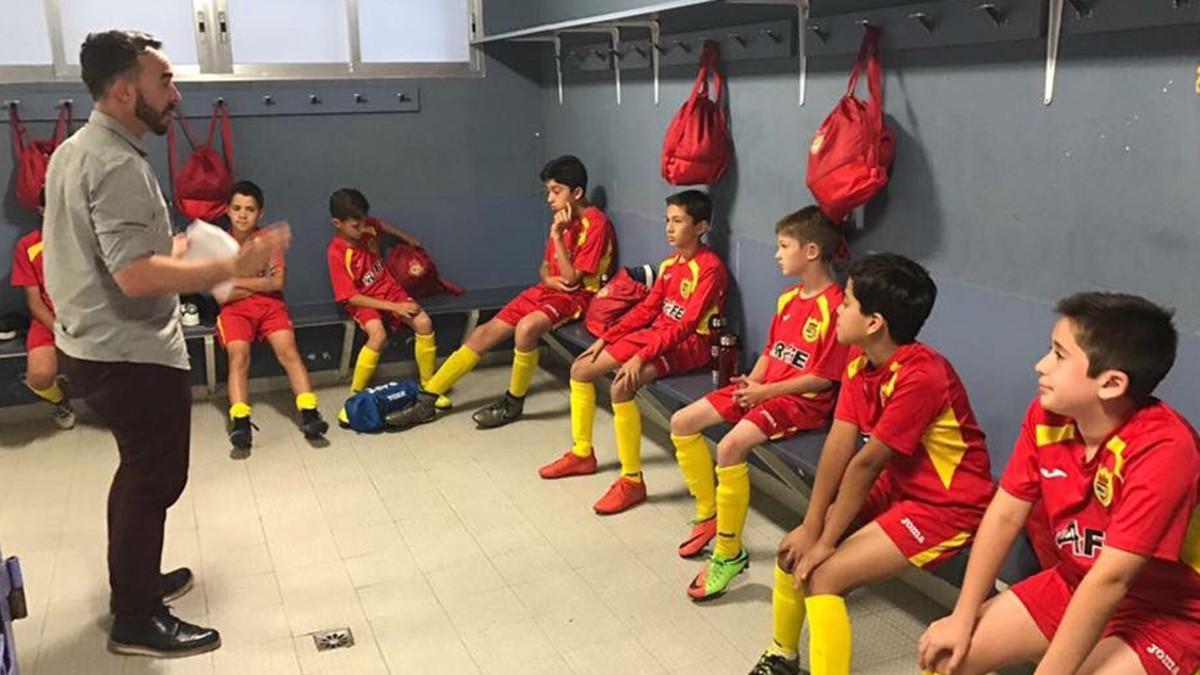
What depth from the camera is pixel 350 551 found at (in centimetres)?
279

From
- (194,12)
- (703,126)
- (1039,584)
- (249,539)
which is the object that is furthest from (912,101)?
(194,12)

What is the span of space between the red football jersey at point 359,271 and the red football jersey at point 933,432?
259cm

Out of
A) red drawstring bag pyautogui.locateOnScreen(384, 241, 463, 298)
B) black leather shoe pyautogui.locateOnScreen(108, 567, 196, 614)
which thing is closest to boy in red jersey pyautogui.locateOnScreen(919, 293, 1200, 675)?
black leather shoe pyautogui.locateOnScreen(108, 567, 196, 614)

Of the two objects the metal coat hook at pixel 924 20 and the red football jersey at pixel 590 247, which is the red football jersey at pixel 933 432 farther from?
the red football jersey at pixel 590 247

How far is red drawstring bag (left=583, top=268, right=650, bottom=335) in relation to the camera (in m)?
3.52

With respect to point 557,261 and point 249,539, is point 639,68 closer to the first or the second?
point 557,261

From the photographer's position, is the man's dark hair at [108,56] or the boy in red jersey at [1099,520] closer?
the boy in red jersey at [1099,520]

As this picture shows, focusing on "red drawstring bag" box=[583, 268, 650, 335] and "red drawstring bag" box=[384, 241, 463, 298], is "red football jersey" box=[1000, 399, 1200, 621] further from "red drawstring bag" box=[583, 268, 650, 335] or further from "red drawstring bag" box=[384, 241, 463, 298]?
A: "red drawstring bag" box=[384, 241, 463, 298]

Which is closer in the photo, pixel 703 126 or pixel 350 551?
pixel 350 551

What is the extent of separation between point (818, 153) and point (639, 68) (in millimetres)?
1382

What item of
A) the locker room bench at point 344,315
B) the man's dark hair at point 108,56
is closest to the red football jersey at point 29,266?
the locker room bench at point 344,315

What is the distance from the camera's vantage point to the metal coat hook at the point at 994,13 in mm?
2086

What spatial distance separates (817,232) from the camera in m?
2.54

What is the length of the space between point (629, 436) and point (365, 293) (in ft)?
5.15
